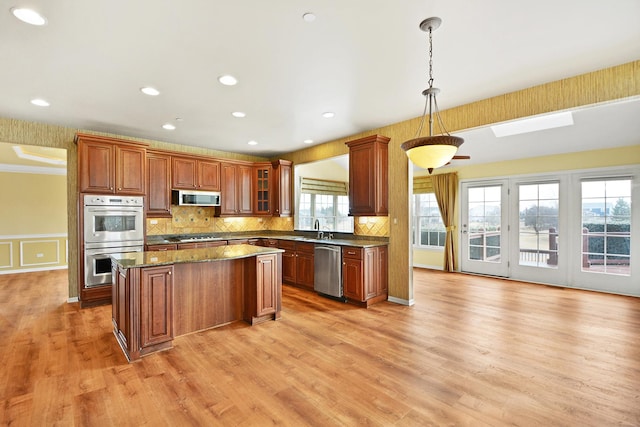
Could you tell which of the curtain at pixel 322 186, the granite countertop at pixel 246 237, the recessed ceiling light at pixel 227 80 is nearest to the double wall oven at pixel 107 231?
the granite countertop at pixel 246 237

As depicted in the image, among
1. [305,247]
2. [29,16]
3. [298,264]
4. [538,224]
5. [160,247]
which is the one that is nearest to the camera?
[29,16]

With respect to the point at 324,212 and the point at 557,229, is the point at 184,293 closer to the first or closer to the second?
the point at 324,212

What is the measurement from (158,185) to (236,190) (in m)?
1.45

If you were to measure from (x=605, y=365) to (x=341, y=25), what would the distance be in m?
3.53

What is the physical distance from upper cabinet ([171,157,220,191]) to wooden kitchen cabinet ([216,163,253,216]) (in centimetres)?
17

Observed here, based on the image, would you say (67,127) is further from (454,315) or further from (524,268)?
(524,268)

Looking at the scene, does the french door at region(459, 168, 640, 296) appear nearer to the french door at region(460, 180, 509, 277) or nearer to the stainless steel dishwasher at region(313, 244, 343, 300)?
the french door at region(460, 180, 509, 277)

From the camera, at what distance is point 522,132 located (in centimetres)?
527

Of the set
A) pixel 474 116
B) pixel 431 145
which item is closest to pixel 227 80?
pixel 431 145

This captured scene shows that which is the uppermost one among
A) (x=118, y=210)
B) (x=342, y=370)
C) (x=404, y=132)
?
(x=404, y=132)

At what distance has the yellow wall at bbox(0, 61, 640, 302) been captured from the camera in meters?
2.90

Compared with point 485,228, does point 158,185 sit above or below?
above

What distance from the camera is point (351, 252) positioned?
14.7 feet

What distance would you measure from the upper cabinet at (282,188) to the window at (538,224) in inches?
183
